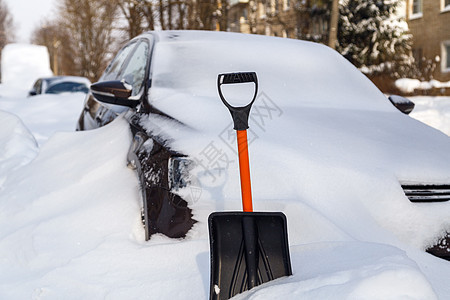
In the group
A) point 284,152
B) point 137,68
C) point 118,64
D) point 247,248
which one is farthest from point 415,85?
point 247,248

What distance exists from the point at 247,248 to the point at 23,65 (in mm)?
36857

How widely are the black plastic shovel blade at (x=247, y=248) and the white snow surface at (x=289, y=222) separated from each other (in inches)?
2.5

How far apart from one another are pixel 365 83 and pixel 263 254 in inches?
79.2

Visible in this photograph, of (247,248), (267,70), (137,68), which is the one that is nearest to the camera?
(247,248)

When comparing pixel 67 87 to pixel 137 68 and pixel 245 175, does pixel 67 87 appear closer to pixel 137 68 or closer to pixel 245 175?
pixel 137 68

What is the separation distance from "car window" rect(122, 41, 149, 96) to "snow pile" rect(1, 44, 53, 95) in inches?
1301

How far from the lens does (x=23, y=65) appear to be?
35031mm

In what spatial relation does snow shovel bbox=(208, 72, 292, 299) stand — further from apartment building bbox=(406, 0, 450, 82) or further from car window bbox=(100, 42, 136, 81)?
apartment building bbox=(406, 0, 450, 82)

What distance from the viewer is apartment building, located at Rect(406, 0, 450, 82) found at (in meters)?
19.5

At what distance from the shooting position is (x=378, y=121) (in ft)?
8.66

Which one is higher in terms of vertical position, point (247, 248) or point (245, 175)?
point (245, 175)

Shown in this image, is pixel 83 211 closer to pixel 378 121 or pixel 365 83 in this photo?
pixel 378 121

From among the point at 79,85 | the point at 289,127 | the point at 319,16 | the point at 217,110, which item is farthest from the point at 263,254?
the point at 319,16

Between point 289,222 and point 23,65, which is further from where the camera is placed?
point 23,65
